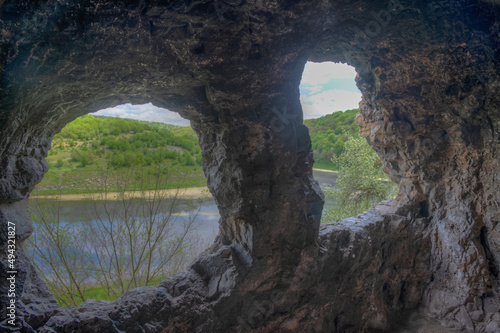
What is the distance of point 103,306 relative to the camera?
9.48 ft

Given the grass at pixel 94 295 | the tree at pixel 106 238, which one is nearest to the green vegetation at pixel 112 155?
the tree at pixel 106 238

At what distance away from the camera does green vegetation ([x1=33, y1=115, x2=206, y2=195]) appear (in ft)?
20.3

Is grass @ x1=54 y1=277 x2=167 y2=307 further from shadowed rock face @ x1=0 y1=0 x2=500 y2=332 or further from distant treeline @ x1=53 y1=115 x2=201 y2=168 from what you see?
shadowed rock face @ x1=0 y1=0 x2=500 y2=332

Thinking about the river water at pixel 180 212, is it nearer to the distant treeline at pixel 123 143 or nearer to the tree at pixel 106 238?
the tree at pixel 106 238

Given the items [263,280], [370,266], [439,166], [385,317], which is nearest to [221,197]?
[263,280]

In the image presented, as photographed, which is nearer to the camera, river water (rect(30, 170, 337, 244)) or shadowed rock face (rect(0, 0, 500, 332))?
shadowed rock face (rect(0, 0, 500, 332))

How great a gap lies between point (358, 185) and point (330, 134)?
306 cm

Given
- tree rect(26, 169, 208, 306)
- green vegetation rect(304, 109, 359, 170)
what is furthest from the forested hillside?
green vegetation rect(304, 109, 359, 170)

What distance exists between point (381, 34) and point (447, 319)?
15.5 ft

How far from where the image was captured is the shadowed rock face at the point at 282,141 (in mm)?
2541

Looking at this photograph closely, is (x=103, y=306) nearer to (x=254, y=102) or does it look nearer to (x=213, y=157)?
(x=213, y=157)

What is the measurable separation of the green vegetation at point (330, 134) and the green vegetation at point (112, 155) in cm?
719

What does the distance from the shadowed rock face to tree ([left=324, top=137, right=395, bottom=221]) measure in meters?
5.50

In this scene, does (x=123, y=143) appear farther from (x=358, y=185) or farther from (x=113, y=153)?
(x=358, y=185)
